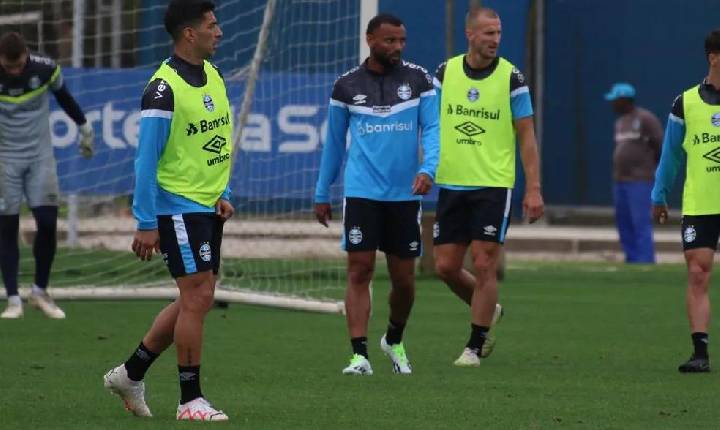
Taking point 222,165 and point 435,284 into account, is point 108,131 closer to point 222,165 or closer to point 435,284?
point 435,284

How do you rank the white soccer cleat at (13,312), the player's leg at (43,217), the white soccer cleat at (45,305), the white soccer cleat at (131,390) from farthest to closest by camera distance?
1. the white soccer cleat at (45,305)
2. the white soccer cleat at (13,312)
3. the player's leg at (43,217)
4. the white soccer cleat at (131,390)

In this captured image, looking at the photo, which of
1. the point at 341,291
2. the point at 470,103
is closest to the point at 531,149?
the point at 470,103

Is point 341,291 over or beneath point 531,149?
beneath

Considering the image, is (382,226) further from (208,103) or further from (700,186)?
(208,103)

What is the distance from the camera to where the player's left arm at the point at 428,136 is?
10.7 m

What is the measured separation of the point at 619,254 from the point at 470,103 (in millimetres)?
13094

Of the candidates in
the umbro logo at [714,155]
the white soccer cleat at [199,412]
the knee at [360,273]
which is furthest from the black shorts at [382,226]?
the white soccer cleat at [199,412]

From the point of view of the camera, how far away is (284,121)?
690 inches

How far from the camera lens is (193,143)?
8.70 meters

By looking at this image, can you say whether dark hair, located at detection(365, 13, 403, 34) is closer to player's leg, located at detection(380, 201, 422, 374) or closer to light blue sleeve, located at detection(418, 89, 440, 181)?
light blue sleeve, located at detection(418, 89, 440, 181)

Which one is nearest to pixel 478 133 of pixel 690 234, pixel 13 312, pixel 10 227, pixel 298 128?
pixel 690 234

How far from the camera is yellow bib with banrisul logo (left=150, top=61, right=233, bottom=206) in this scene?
8.63 m

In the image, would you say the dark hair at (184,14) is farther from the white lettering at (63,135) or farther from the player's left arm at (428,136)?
the white lettering at (63,135)

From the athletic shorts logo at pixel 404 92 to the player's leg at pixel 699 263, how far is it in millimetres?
1838
